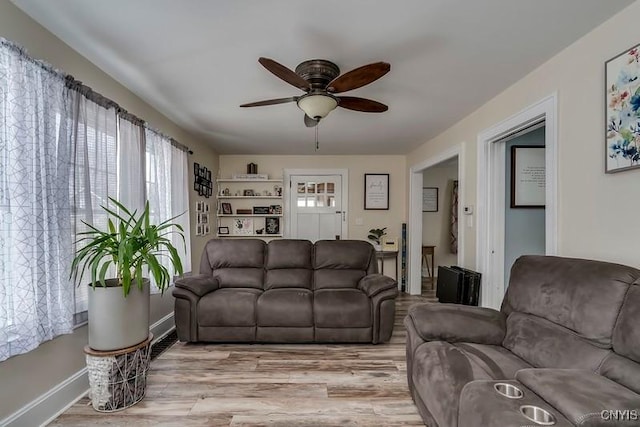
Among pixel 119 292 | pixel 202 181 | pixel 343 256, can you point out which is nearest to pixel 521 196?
pixel 343 256

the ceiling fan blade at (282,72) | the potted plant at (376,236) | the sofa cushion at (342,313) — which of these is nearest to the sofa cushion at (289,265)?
the sofa cushion at (342,313)

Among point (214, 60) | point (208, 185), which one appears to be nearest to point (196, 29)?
point (214, 60)

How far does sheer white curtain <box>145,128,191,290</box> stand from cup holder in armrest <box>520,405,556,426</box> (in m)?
3.07

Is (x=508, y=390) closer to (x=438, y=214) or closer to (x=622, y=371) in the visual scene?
(x=622, y=371)

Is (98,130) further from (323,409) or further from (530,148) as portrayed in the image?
(530,148)

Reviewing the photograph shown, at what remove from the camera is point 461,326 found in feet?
6.37

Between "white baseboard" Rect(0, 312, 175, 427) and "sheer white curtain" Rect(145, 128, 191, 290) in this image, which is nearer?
"white baseboard" Rect(0, 312, 175, 427)

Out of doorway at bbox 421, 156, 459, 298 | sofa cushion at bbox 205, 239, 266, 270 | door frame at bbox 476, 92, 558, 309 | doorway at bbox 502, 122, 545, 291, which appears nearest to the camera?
door frame at bbox 476, 92, 558, 309

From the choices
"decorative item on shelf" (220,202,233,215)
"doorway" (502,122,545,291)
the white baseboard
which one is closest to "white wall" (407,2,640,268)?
Answer: "doorway" (502,122,545,291)

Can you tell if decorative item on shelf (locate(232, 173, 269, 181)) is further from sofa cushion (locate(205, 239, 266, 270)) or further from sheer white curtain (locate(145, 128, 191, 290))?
sofa cushion (locate(205, 239, 266, 270))

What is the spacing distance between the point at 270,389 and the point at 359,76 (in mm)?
2231

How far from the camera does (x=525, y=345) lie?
171cm

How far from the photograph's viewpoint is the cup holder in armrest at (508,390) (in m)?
1.16

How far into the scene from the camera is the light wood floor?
6.14 ft
